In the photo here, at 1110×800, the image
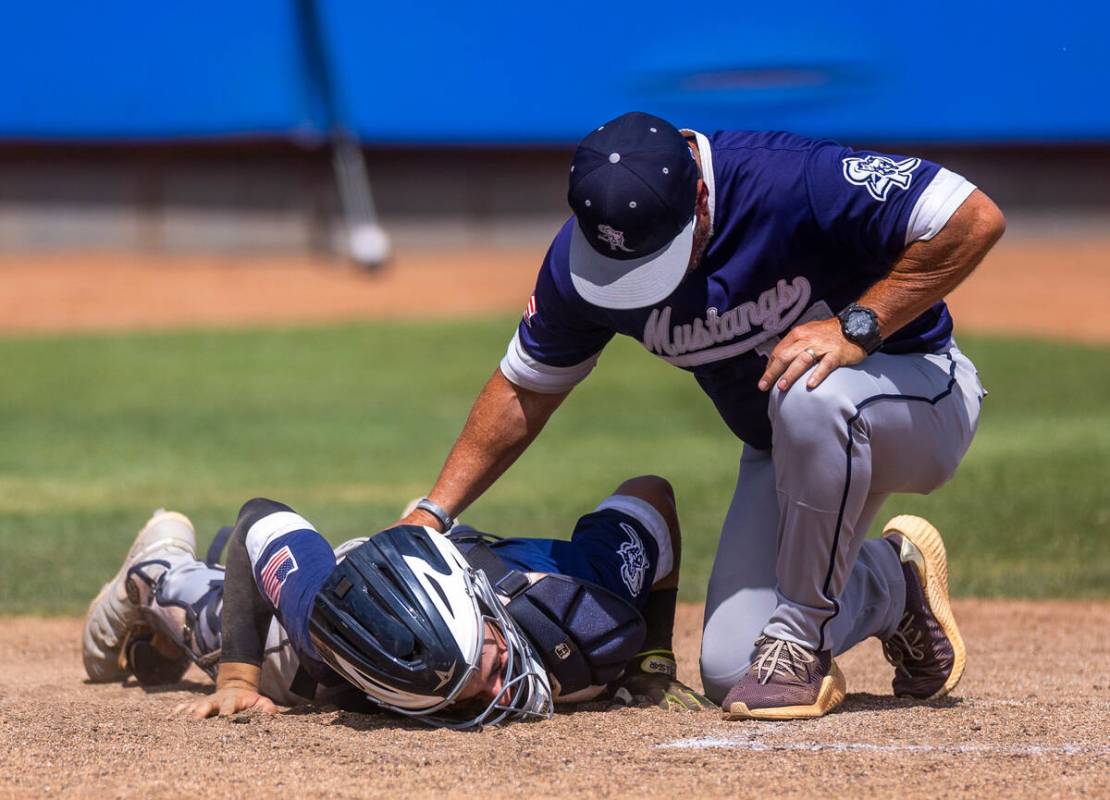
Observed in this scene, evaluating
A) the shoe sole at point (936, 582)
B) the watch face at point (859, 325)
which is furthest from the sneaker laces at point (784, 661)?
the watch face at point (859, 325)

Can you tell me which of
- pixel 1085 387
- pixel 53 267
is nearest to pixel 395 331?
pixel 53 267

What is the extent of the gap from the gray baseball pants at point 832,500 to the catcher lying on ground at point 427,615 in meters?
0.20

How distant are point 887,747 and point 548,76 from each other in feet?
52.5

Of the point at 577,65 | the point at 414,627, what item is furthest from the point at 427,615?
A: the point at 577,65

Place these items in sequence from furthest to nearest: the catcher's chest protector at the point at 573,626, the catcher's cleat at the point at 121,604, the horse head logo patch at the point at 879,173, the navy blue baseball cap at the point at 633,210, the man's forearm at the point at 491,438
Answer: the catcher's cleat at the point at 121,604 < the man's forearm at the point at 491,438 < the catcher's chest protector at the point at 573,626 < the horse head logo patch at the point at 879,173 < the navy blue baseball cap at the point at 633,210

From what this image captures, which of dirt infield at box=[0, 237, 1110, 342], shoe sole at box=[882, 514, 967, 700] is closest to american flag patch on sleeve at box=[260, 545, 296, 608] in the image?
shoe sole at box=[882, 514, 967, 700]

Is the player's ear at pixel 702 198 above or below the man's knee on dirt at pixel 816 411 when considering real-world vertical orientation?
above

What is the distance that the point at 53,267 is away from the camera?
19.7 m

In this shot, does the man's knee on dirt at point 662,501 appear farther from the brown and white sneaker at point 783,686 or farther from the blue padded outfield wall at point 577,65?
the blue padded outfield wall at point 577,65

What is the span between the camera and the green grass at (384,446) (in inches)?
309

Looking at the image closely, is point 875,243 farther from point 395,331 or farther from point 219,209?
point 219,209

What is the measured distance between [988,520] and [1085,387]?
527cm

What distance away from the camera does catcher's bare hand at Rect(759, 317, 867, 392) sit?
12.5ft

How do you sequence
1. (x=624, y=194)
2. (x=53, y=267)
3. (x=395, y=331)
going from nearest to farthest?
1. (x=624, y=194)
2. (x=395, y=331)
3. (x=53, y=267)
